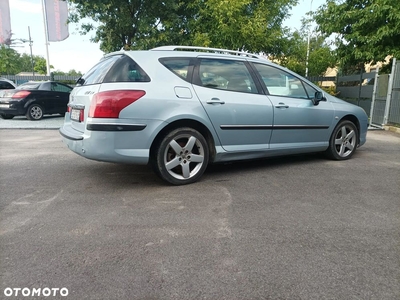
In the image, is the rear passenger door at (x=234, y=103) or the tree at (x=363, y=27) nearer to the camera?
the rear passenger door at (x=234, y=103)

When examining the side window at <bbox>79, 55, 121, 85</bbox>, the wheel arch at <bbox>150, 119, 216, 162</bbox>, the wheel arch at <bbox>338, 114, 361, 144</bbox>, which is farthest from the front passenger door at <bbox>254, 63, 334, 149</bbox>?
the side window at <bbox>79, 55, 121, 85</bbox>

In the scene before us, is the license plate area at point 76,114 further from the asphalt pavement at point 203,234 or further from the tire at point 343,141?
the tire at point 343,141

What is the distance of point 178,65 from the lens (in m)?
3.90

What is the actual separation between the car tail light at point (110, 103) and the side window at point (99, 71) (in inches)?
13.5

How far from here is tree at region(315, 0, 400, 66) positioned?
10.1 m

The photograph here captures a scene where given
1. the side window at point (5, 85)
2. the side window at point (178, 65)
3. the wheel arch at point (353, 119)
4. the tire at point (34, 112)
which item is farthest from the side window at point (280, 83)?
the side window at point (5, 85)

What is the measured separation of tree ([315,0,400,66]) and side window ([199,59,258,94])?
816 centimetres

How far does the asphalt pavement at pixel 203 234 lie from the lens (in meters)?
1.97

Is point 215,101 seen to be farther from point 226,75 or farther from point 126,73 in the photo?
point 126,73

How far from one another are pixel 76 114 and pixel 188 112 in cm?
136

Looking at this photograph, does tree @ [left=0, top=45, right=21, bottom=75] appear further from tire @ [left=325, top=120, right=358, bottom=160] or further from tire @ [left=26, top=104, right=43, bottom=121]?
tire @ [left=325, top=120, right=358, bottom=160]

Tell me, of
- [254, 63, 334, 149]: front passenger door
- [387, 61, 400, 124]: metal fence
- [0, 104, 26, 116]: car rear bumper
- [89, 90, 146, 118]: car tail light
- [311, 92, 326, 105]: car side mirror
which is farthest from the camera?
[0, 104, 26, 116]: car rear bumper

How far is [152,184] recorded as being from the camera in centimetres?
397

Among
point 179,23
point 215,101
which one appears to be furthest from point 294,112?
point 179,23
